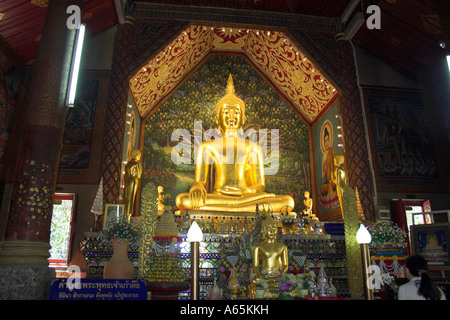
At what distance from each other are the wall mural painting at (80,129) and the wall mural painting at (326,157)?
5088 mm

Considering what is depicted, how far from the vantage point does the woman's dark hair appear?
80.7 inches

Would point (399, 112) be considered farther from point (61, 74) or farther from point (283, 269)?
point (61, 74)

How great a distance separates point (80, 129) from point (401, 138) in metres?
6.49

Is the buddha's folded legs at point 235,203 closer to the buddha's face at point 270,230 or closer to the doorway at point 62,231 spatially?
the doorway at point 62,231

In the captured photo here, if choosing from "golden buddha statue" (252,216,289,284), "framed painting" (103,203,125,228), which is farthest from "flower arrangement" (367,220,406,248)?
"framed painting" (103,203,125,228)

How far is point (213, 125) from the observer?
9375 mm

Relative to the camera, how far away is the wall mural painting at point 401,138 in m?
7.30

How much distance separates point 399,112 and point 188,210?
5134 millimetres

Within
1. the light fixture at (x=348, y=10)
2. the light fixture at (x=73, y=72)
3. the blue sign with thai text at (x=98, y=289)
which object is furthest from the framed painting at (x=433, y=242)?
the light fixture at (x=73, y=72)

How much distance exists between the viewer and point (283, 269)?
3.64 m

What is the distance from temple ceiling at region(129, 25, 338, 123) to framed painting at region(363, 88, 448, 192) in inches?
42.6

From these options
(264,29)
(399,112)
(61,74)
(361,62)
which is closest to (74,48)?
(61,74)

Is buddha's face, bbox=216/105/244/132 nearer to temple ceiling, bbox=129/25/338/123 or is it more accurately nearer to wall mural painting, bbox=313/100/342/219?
temple ceiling, bbox=129/25/338/123

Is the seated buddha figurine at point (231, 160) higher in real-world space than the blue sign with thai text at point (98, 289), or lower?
higher
